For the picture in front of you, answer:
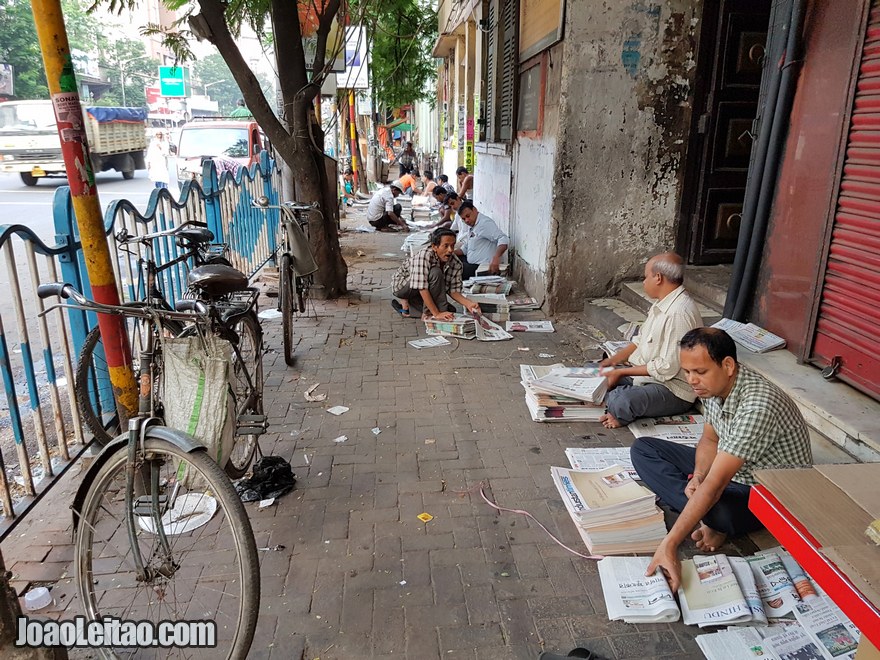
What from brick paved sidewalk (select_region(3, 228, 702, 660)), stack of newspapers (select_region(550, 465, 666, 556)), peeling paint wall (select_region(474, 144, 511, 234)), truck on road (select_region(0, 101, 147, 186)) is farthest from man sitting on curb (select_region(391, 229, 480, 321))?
truck on road (select_region(0, 101, 147, 186))

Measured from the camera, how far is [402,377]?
4.67m

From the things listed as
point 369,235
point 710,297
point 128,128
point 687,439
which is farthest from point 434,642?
point 128,128

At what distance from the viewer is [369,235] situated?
11.8 meters

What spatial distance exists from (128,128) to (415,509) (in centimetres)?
2169

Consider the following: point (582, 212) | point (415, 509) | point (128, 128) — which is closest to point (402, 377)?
point (415, 509)

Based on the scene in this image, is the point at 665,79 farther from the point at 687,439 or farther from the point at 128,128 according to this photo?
the point at 128,128

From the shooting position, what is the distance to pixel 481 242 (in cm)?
752

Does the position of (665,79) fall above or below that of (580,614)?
above

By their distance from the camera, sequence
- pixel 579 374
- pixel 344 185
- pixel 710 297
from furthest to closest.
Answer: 1. pixel 344 185
2. pixel 710 297
3. pixel 579 374

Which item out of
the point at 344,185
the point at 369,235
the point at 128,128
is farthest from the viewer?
the point at 128,128

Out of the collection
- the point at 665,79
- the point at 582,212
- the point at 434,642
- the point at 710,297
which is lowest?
the point at 434,642

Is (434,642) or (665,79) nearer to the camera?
(434,642)

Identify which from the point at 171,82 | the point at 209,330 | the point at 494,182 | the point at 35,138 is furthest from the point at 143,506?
the point at 35,138

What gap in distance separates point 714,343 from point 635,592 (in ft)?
3.25
